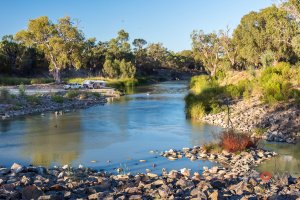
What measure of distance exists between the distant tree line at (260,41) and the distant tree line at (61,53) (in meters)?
16.6

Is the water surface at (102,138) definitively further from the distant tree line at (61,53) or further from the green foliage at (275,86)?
the distant tree line at (61,53)

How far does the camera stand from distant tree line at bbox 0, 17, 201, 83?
205 ft

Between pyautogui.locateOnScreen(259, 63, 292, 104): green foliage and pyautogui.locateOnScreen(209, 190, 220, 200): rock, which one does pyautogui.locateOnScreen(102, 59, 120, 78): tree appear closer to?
pyautogui.locateOnScreen(259, 63, 292, 104): green foliage

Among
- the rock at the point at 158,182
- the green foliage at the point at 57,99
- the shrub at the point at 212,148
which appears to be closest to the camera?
the rock at the point at 158,182

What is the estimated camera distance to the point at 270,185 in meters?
10.1

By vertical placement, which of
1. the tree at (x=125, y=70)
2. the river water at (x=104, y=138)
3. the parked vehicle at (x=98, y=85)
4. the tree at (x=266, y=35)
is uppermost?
the tree at (x=266, y=35)

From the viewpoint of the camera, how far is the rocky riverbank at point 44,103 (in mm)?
32250

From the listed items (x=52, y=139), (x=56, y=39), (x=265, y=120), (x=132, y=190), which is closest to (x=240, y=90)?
(x=265, y=120)

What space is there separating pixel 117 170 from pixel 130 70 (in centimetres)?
6855

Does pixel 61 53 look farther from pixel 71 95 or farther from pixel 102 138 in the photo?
pixel 102 138

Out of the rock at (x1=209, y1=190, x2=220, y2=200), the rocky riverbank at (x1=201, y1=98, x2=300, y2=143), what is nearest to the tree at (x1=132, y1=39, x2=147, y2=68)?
the rocky riverbank at (x1=201, y1=98, x2=300, y2=143)

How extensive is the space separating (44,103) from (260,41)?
Answer: 36600 millimetres

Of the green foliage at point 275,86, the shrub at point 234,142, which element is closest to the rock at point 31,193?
the shrub at point 234,142

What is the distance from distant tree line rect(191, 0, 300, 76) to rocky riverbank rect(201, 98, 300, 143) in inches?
626
